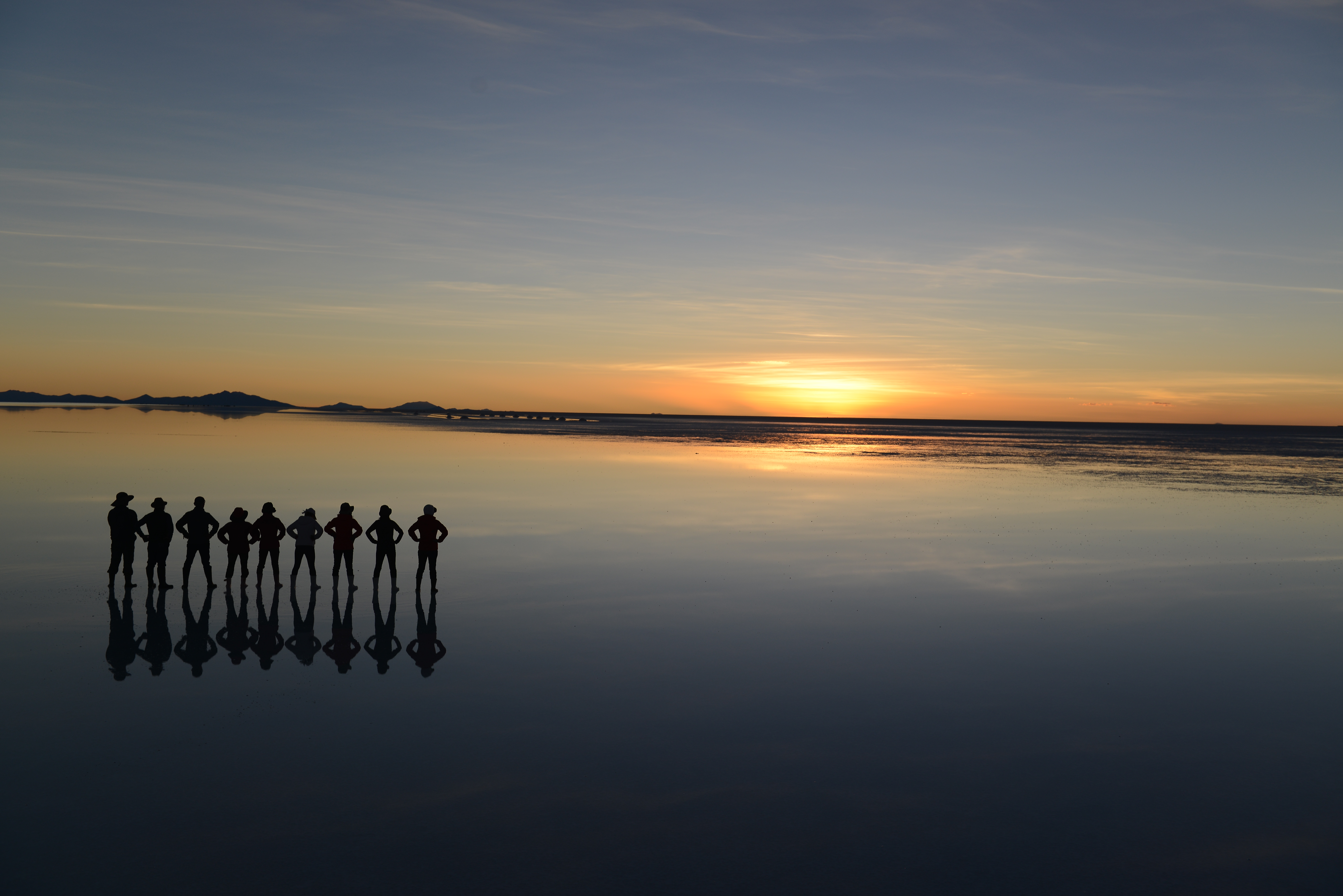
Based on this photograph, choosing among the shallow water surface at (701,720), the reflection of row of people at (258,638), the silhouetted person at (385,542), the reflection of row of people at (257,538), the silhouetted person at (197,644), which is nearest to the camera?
the shallow water surface at (701,720)

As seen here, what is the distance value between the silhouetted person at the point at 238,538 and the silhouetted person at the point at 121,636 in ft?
5.18

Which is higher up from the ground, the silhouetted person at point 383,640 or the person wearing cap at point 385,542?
the person wearing cap at point 385,542

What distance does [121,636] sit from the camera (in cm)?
1207

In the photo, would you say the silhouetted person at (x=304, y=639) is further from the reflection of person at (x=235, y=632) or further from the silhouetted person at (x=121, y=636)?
the silhouetted person at (x=121, y=636)

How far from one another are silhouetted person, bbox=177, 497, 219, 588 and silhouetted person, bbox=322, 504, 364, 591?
197 cm

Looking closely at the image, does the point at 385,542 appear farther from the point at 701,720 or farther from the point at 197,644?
the point at 701,720

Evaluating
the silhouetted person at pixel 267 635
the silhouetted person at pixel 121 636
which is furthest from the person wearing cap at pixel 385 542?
the silhouetted person at pixel 121 636

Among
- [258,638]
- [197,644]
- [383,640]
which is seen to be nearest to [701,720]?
[383,640]

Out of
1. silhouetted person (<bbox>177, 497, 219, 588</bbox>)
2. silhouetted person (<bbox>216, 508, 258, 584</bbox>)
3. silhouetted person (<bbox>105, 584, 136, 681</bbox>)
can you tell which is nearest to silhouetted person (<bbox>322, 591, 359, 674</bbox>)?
silhouetted person (<bbox>216, 508, 258, 584</bbox>)

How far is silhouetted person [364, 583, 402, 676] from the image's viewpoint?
36.8 ft

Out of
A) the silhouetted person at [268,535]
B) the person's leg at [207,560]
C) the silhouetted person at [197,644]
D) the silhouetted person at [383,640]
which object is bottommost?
the silhouetted person at [197,644]

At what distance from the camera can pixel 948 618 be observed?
1398 cm

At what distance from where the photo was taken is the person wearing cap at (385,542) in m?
15.1

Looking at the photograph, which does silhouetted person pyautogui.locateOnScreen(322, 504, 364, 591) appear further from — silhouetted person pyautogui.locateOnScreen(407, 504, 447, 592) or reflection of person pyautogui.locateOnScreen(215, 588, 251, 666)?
reflection of person pyautogui.locateOnScreen(215, 588, 251, 666)
